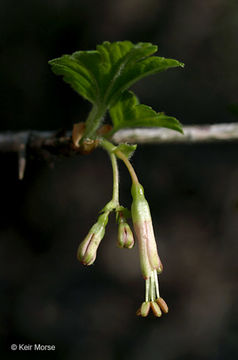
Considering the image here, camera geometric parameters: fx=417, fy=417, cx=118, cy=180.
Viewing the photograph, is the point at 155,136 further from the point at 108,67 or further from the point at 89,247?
the point at 89,247

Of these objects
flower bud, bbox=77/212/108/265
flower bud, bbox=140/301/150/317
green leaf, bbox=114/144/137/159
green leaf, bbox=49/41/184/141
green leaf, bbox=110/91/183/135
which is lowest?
flower bud, bbox=140/301/150/317

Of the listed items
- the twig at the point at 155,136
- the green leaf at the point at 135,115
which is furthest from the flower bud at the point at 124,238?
the twig at the point at 155,136

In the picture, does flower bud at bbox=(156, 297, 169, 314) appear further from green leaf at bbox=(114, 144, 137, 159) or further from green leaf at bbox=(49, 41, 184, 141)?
green leaf at bbox=(49, 41, 184, 141)

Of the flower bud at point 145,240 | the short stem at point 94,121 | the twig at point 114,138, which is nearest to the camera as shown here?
the flower bud at point 145,240

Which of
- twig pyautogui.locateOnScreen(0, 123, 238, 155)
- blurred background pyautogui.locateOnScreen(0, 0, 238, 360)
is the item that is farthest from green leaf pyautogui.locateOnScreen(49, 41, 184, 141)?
blurred background pyautogui.locateOnScreen(0, 0, 238, 360)

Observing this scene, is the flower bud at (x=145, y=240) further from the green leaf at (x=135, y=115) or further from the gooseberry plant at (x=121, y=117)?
the green leaf at (x=135, y=115)

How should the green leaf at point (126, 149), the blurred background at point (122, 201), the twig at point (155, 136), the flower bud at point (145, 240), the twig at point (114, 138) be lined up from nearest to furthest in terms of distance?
1. the flower bud at point (145, 240)
2. the green leaf at point (126, 149)
3. the twig at point (114, 138)
4. the twig at point (155, 136)
5. the blurred background at point (122, 201)

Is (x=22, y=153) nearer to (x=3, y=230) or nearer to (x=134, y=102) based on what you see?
(x=134, y=102)
